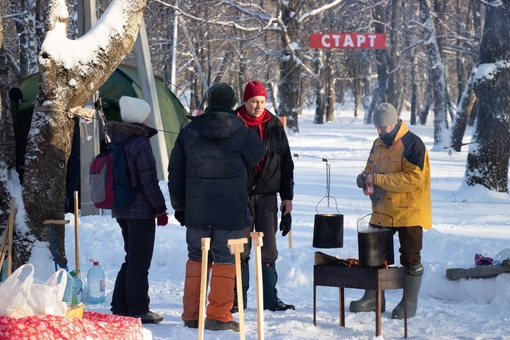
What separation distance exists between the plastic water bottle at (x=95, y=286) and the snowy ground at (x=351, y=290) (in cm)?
16

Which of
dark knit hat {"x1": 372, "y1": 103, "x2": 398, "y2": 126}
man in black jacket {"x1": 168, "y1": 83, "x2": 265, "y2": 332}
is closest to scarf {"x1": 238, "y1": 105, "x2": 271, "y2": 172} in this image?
man in black jacket {"x1": 168, "y1": 83, "x2": 265, "y2": 332}

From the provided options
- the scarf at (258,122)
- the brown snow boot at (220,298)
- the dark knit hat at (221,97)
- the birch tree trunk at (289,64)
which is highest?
the birch tree trunk at (289,64)

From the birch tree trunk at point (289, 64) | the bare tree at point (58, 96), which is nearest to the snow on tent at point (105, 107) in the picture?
the bare tree at point (58, 96)

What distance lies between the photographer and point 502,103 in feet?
45.3

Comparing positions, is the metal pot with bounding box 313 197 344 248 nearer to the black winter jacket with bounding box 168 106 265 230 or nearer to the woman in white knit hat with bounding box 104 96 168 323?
the black winter jacket with bounding box 168 106 265 230

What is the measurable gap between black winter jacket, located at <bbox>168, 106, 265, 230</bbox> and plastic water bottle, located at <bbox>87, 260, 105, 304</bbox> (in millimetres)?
1649

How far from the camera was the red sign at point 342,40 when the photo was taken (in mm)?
22250

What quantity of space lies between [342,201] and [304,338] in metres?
7.40

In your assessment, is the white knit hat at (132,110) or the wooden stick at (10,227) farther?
the wooden stick at (10,227)

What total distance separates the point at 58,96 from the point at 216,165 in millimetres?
1908

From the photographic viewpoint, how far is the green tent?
537 inches

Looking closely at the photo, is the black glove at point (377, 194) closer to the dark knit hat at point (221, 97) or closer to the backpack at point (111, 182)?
the dark knit hat at point (221, 97)

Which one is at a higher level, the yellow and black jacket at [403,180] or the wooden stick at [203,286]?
the yellow and black jacket at [403,180]

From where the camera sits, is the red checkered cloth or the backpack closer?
the red checkered cloth
